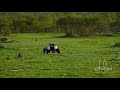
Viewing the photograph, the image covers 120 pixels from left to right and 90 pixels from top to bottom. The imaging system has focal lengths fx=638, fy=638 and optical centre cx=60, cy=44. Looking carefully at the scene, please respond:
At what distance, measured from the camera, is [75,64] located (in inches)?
529

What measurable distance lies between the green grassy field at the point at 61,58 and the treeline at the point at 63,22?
0.58 feet

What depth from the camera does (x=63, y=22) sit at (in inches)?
539

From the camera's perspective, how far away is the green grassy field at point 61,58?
1334 cm

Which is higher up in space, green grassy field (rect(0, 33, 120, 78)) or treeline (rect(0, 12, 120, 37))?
treeline (rect(0, 12, 120, 37))

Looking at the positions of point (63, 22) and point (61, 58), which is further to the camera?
point (63, 22)

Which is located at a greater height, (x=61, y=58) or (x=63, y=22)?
(x=63, y=22)

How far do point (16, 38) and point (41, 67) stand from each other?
0.81 metres

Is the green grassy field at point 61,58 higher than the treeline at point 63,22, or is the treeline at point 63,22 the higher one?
the treeline at point 63,22

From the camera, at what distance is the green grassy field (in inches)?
525

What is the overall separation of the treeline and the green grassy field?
176 millimetres

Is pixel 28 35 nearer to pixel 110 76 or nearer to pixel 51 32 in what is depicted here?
pixel 51 32

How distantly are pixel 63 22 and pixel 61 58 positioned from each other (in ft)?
2.64

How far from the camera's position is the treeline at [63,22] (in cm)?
1337
